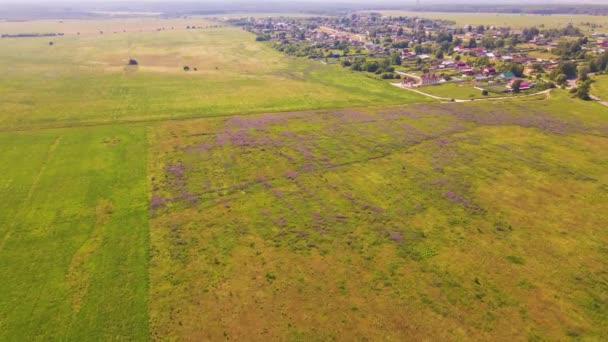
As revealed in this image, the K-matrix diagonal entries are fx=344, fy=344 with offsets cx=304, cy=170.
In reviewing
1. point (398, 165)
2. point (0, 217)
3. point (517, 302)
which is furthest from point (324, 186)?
point (0, 217)

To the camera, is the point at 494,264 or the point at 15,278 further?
the point at 494,264

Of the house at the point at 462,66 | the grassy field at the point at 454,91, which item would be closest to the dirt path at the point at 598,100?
the grassy field at the point at 454,91

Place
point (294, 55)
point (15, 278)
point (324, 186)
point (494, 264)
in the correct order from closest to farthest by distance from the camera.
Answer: point (15, 278) < point (494, 264) < point (324, 186) < point (294, 55)

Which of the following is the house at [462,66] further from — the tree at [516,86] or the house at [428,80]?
the tree at [516,86]

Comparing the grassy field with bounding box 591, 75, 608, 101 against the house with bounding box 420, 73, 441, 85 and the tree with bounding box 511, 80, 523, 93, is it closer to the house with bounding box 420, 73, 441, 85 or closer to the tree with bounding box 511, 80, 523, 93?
the tree with bounding box 511, 80, 523, 93

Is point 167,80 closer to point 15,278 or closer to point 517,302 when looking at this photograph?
point 15,278

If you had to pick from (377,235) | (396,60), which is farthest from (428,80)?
(377,235)
